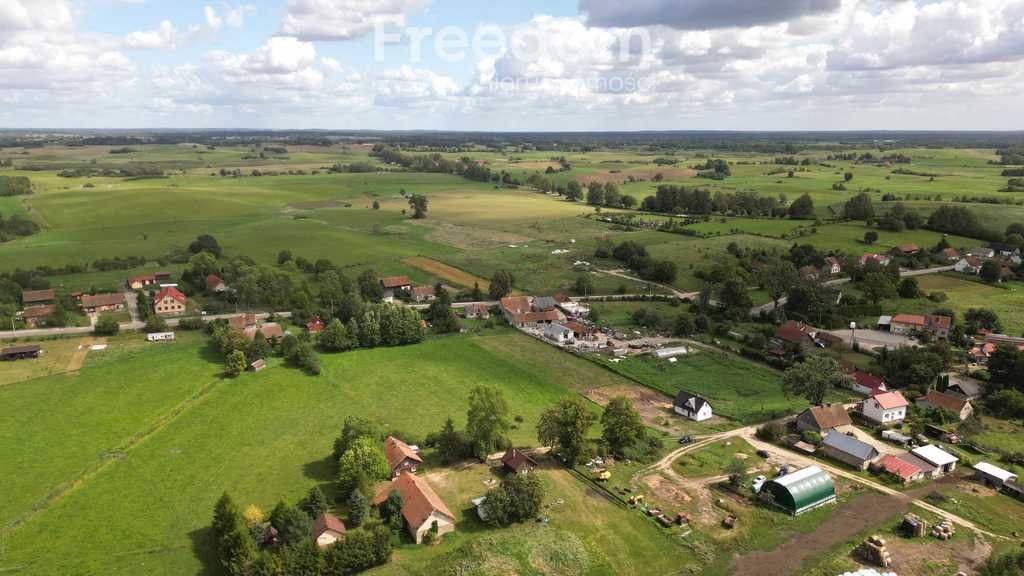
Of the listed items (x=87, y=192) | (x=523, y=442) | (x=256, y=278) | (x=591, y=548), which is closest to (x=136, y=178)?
(x=87, y=192)

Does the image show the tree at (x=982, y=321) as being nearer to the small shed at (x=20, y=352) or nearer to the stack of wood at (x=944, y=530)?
the stack of wood at (x=944, y=530)

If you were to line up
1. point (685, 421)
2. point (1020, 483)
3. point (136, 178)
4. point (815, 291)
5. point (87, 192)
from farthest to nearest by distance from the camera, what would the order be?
point (136, 178)
point (87, 192)
point (815, 291)
point (685, 421)
point (1020, 483)

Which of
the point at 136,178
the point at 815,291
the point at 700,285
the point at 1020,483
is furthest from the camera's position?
the point at 136,178

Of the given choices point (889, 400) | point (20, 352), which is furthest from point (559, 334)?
point (20, 352)

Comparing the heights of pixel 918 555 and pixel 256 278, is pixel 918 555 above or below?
below

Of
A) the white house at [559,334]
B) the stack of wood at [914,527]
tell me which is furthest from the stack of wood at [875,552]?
the white house at [559,334]

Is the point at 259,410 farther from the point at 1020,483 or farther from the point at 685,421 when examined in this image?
the point at 1020,483

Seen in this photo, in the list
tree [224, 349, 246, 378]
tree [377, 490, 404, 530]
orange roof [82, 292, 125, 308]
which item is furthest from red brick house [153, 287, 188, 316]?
tree [377, 490, 404, 530]
